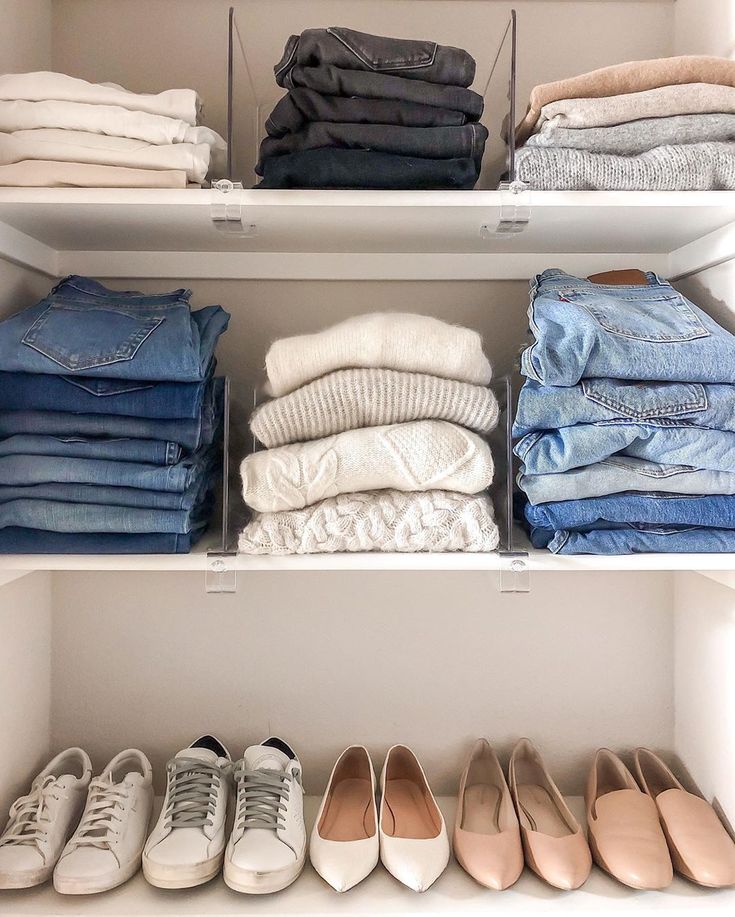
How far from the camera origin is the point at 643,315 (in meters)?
1.00

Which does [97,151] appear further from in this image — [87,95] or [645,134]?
[645,134]

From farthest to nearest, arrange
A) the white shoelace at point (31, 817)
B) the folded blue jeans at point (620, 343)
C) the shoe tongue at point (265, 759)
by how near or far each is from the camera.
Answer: the shoe tongue at point (265, 759)
the white shoelace at point (31, 817)
the folded blue jeans at point (620, 343)

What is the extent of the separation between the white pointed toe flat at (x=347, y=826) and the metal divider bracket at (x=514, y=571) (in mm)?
435

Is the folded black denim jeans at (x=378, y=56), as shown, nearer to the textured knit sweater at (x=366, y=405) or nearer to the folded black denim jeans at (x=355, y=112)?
the folded black denim jeans at (x=355, y=112)

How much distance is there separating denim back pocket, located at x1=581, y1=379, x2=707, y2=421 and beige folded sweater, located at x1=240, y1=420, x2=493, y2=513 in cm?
16

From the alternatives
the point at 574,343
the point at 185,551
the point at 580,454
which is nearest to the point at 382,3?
the point at 574,343

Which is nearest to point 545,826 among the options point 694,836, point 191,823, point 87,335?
point 694,836

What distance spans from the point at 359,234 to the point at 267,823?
2.93 ft

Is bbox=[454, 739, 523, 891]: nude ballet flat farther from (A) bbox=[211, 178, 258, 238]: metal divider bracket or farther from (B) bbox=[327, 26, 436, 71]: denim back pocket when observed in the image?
(B) bbox=[327, 26, 436, 71]: denim back pocket

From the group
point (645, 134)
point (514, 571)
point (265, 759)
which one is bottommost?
point (265, 759)

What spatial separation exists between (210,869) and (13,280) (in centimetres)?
90

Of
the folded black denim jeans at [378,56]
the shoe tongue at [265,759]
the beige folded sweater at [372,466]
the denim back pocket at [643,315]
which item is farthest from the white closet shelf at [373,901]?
the folded black denim jeans at [378,56]

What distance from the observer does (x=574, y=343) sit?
3.02 ft

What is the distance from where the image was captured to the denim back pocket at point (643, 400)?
0.95 metres
